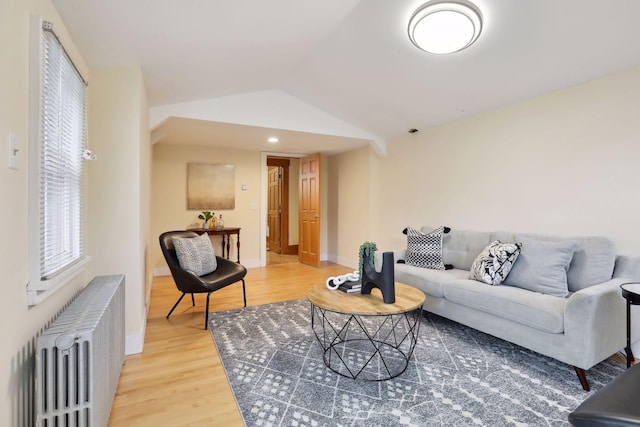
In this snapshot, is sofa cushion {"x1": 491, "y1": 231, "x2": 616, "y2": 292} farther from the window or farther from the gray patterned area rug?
the window

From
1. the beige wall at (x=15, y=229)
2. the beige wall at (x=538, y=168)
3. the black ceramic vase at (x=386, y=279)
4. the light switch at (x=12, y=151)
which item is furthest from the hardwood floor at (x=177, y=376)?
the beige wall at (x=538, y=168)

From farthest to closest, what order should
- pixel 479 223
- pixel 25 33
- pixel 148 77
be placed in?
pixel 479 223 < pixel 148 77 < pixel 25 33

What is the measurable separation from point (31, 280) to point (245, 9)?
1.82 metres

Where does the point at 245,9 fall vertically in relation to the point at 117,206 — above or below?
above

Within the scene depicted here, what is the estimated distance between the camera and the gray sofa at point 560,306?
6.35 ft

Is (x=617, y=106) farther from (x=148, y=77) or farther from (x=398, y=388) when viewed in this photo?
(x=148, y=77)

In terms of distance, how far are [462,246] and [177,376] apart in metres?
2.83

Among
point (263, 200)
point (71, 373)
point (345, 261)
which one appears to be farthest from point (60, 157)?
point (345, 261)

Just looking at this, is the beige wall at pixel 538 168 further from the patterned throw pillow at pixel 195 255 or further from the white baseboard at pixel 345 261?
the patterned throw pillow at pixel 195 255

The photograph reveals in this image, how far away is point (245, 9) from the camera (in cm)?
200

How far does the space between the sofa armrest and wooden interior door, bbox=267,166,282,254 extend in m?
5.89

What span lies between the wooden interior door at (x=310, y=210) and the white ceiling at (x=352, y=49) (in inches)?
87.6

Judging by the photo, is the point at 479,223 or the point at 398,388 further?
the point at 479,223

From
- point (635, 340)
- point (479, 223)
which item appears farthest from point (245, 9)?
point (635, 340)
